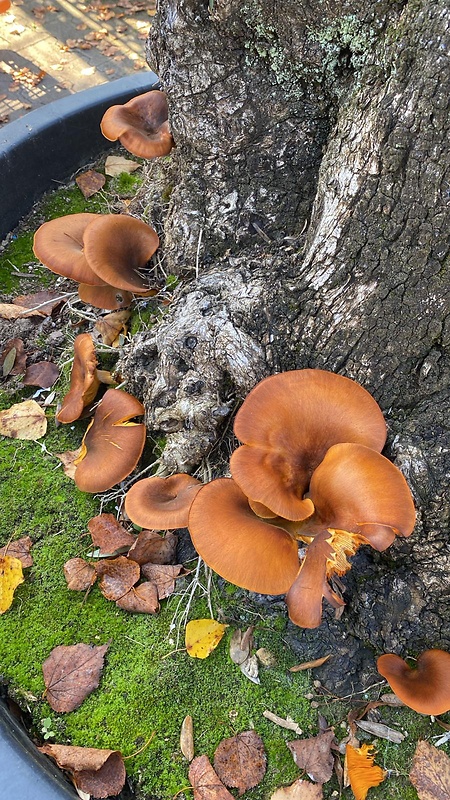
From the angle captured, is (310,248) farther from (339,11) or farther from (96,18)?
(96,18)

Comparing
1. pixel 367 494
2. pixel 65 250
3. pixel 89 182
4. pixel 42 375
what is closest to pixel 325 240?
pixel 367 494

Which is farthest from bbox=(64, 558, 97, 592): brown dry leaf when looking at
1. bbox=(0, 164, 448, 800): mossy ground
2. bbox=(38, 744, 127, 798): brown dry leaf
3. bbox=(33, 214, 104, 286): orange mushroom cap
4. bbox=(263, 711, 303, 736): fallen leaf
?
bbox=(33, 214, 104, 286): orange mushroom cap

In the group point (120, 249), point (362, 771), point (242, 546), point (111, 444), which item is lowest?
point (362, 771)

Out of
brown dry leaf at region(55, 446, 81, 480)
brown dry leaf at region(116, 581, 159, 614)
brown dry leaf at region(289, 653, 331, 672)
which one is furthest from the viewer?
brown dry leaf at region(55, 446, 81, 480)

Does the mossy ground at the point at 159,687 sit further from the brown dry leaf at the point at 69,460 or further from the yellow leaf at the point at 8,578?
the brown dry leaf at the point at 69,460

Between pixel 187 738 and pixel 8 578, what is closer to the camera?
pixel 187 738

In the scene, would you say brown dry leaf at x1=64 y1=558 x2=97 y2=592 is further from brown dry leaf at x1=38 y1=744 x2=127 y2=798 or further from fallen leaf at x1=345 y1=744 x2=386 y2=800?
fallen leaf at x1=345 y1=744 x2=386 y2=800

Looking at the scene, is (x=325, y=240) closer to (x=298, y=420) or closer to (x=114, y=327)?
(x=298, y=420)
